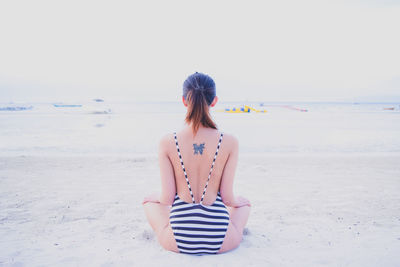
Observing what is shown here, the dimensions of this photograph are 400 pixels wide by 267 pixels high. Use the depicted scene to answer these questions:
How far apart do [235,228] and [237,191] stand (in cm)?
204

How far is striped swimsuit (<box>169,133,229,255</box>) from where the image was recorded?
6.77ft

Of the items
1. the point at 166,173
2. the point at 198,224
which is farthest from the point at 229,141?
the point at 198,224

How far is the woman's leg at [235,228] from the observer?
2223 mm

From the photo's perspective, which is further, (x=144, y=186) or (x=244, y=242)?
(x=144, y=186)

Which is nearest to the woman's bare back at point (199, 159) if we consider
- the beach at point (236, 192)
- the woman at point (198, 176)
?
the woman at point (198, 176)

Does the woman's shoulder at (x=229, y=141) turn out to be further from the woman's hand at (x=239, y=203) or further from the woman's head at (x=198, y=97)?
the woman's hand at (x=239, y=203)

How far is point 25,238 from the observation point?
8.64ft

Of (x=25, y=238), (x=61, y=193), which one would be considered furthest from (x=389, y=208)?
(x=61, y=193)

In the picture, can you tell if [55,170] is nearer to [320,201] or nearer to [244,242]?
[244,242]

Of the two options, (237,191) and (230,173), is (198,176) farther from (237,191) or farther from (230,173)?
(237,191)

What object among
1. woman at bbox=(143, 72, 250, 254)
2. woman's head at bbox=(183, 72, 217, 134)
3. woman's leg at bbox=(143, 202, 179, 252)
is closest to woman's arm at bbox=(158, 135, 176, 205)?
woman at bbox=(143, 72, 250, 254)

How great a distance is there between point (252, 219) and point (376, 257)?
1.27 metres

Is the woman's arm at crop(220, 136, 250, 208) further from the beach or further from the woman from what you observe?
the beach

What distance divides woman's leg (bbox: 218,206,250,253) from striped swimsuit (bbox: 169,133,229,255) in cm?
8
